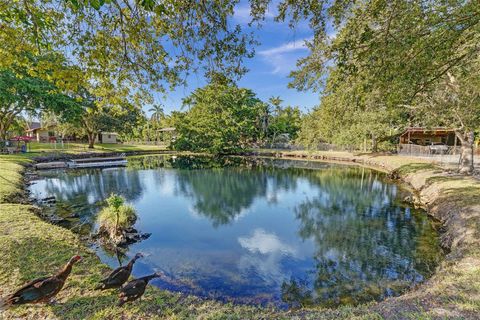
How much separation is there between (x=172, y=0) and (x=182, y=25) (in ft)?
1.38

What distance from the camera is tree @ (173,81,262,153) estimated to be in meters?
35.1

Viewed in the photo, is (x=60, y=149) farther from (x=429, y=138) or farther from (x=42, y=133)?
(x=429, y=138)

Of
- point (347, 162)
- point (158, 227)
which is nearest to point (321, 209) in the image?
point (158, 227)

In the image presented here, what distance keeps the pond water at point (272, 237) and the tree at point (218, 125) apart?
59.2ft

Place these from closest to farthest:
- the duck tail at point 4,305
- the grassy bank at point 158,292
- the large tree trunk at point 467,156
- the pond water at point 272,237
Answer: the duck tail at point 4,305 → the grassy bank at point 158,292 → the pond water at point 272,237 → the large tree trunk at point 467,156

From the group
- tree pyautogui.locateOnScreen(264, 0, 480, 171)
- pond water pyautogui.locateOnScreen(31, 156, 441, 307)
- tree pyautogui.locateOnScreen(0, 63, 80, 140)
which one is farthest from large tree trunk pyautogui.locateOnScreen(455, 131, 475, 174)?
tree pyautogui.locateOnScreen(0, 63, 80, 140)

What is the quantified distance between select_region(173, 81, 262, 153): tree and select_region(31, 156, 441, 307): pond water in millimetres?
18036

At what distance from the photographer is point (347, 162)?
97.7 feet

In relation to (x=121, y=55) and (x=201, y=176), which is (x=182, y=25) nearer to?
(x=121, y=55)

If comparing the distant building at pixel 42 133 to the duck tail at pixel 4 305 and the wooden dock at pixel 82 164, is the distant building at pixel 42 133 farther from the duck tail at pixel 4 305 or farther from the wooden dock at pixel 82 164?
the duck tail at pixel 4 305

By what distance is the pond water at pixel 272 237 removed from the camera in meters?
6.05

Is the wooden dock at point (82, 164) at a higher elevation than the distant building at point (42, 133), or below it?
below

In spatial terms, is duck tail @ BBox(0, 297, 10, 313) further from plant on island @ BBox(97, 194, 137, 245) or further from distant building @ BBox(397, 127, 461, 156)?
distant building @ BBox(397, 127, 461, 156)

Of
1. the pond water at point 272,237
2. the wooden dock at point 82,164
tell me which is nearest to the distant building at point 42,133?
the wooden dock at point 82,164
